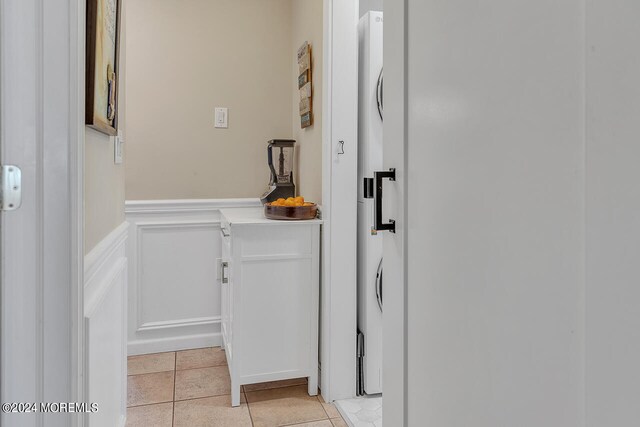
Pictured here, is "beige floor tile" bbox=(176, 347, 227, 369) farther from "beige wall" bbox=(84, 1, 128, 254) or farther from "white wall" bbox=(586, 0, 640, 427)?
"white wall" bbox=(586, 0, 640, 427)

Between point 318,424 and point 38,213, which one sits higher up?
point 38,213

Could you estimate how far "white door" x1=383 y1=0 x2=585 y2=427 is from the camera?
519mm

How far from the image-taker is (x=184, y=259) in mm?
2850

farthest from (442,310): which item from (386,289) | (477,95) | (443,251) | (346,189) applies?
(346,189)

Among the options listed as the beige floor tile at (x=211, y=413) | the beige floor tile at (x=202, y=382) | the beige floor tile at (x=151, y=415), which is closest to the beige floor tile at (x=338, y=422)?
the beige floor tile at (x=211, y=413)

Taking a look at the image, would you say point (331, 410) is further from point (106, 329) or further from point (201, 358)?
point (106, 329)

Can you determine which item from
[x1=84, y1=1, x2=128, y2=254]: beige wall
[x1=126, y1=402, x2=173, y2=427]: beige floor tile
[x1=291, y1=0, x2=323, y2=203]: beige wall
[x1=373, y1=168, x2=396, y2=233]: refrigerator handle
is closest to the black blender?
[x1=291, y1=0, x2=323, y2=203]: beige wall

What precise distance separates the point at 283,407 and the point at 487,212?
181cm

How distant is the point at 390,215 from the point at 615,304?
57 centimetres

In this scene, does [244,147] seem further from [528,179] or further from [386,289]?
[528,179]

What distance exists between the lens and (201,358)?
2.71 metres

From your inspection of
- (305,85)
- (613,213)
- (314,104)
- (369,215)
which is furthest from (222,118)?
(613,213)

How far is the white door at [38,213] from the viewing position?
34.4 inches

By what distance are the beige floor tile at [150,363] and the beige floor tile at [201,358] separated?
4cm
